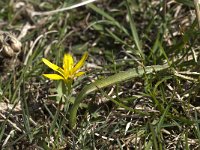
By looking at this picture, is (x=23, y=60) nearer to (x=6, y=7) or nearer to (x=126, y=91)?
(x=6, y=7)

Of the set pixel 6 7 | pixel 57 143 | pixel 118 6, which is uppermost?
pixel 6 7

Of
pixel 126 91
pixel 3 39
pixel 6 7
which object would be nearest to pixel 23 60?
pixel 3 39

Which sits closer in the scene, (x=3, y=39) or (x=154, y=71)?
(x=154, y=71)

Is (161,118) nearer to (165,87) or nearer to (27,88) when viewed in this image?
(165,87)

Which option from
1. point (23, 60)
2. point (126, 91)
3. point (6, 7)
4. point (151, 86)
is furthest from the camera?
point (6, 7)

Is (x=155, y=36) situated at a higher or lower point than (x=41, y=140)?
higher

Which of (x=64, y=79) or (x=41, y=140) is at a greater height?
(x=64, y=79)

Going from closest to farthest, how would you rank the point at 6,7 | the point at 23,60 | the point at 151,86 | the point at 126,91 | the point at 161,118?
the point at 161,118
the point at 151,86
the point at 126,91
the point at 23,60
the point at 6,7

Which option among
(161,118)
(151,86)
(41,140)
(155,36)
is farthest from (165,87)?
(41,140)

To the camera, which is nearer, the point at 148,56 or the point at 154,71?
the point at 154,71
